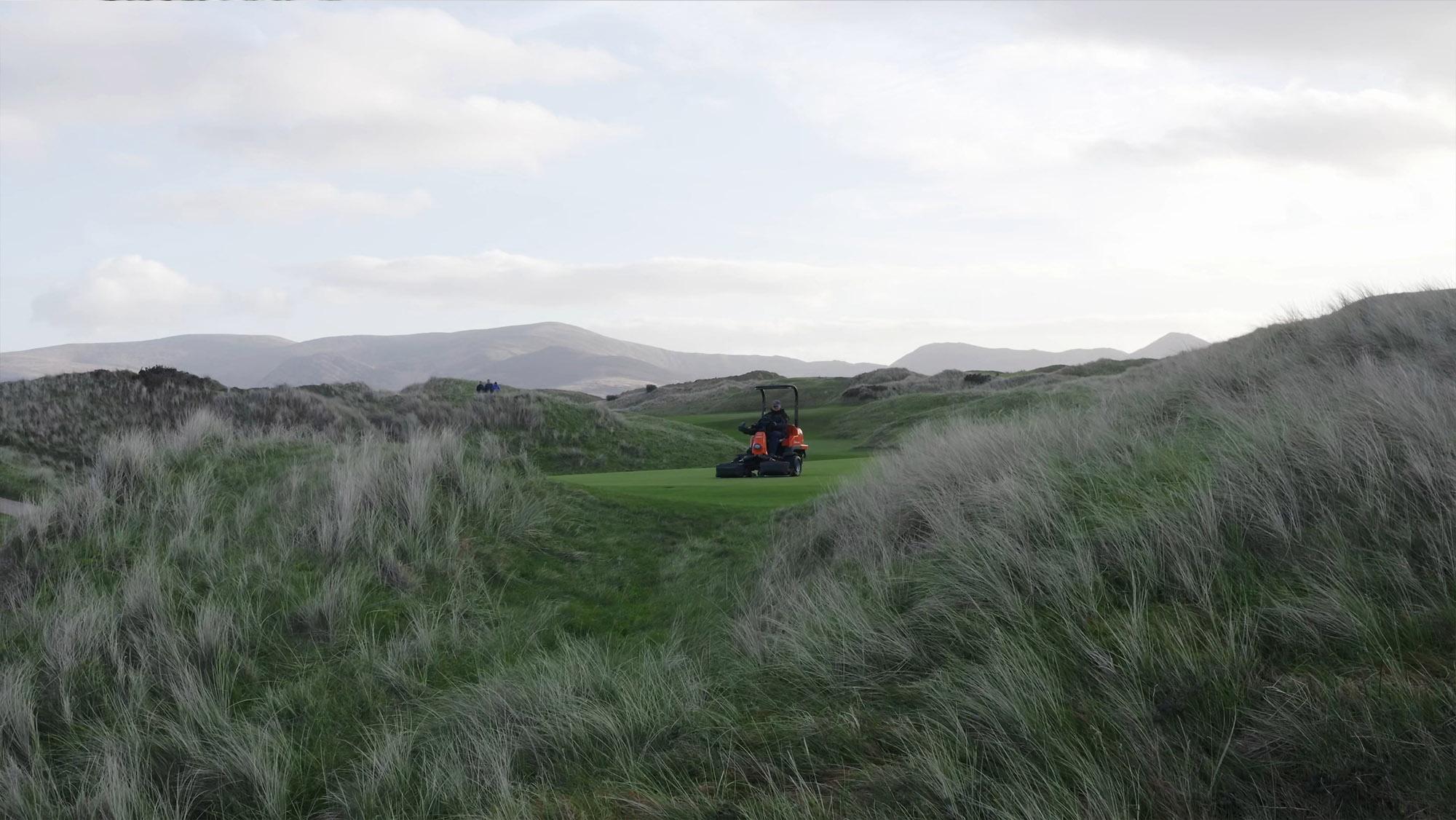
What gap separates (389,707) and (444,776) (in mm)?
1369

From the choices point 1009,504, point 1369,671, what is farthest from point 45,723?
point 1369,671

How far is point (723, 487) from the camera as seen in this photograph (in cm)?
1005

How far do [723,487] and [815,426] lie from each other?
17820 millimetres

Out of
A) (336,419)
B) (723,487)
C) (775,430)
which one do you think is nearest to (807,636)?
(723,487)

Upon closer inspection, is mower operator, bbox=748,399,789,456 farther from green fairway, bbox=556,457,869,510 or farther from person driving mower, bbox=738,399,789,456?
green fairway, bbox=556,457,869,510

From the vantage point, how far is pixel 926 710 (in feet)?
13.0

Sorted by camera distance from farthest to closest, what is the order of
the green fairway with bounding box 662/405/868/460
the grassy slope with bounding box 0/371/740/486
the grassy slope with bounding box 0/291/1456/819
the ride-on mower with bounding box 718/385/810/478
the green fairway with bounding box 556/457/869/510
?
the green fairway with bounding box 662/405/868/460 < the grassy slope with bounding box 0/371/740/486 < the ride-on mower with bounding box 718/385/810/478 < the green fairway with bounding box 556/457/869/510 < the grassy slope with bounding box 0/291/1456/819

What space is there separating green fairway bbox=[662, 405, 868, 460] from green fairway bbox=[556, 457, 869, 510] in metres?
5.99

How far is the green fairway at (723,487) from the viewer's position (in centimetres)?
925

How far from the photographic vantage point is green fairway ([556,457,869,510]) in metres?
9.25

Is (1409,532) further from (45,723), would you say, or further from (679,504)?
(45,723)

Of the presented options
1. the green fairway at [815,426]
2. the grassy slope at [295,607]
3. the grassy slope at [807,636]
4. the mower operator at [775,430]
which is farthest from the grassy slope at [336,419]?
the grassy slope at [807,636]

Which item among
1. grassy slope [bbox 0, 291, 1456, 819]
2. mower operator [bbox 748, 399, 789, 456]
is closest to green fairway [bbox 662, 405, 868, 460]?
mower operator [bbox 748, 399, 789, 456]

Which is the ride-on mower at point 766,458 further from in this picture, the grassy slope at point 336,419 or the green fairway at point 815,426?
the grassy slope at point 336,419
